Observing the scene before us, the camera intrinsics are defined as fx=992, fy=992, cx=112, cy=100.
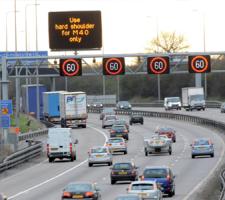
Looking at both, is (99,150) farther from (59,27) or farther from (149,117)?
(149,117)

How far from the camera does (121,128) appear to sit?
3408 inches

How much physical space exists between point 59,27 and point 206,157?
551 inches

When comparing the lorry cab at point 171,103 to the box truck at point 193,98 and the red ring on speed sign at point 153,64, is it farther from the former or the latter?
the red ring on speed sign at point 153,64

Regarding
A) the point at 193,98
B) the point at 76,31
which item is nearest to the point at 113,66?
the point at 76,31

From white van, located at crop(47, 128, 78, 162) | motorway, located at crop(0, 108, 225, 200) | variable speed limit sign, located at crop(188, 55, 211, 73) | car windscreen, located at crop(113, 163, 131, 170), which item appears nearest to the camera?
motorway, located at crop(0, 108, 225, 200)

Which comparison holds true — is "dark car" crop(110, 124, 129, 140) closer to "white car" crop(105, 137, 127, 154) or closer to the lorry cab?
"white car" crop(105, 137, 127, 154)

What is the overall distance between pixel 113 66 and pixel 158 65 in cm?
286

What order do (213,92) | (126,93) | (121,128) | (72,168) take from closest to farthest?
(72,168) < (121,128) < (213,92) < (126,93)

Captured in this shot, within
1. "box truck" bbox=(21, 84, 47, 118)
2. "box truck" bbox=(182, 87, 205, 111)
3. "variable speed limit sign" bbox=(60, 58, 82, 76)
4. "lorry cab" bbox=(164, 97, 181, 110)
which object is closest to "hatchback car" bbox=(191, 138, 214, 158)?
"variable speed limit sign" bbox=(60, 58, 82, 76)

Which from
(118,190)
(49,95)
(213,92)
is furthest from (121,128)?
(213,92)

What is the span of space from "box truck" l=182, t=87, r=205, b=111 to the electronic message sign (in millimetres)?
71409

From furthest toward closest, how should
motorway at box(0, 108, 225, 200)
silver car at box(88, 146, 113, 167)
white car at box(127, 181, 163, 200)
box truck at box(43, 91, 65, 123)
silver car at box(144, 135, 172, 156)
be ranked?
1. box truck at box(43, 91, 65, 123)
2. silver car at box(144, 135, 172, 156)
3. silver car at box(88, 146, 113, 167)
4. motorway at box(0, 108, 225, 200)
5. white car at box(127, 181, 163, 200)

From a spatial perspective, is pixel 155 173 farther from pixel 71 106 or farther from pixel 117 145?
pixel 71 106

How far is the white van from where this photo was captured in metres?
64.2
